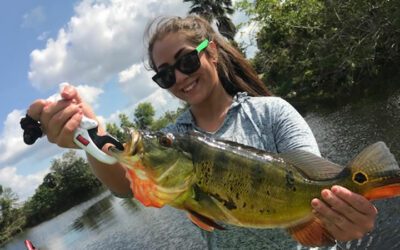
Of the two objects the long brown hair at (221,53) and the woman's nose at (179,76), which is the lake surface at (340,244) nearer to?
the long brown hair at (221,53)

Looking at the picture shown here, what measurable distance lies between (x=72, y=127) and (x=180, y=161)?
71 centimetres

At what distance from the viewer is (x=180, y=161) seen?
8.57 ft

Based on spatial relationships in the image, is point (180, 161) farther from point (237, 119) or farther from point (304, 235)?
point (237, 119)

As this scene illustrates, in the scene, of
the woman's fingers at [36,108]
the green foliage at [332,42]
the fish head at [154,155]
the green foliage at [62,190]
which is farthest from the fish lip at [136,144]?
the green foliage at [62,190]

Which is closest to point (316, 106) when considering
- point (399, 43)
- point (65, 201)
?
point (399, 43)

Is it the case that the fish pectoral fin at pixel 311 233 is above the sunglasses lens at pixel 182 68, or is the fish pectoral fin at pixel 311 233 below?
below

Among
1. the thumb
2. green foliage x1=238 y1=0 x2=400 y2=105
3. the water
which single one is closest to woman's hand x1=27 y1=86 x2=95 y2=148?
the thumb

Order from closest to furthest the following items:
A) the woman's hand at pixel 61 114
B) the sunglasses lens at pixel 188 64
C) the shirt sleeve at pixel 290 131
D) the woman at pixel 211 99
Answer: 1. the woman's hand at pixel 61 114
2. the shirt sleeve at pixel 290 131
3. the woman at pixel 211 99
4. the sunglasses lens at pixel 188 64

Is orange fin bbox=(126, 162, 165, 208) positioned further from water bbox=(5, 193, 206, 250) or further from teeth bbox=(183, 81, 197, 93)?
water bbox=(5, 193, 206, 250)

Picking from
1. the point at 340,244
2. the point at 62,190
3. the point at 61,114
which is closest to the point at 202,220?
the point at 61,114

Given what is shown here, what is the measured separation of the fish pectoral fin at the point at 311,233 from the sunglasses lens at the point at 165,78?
1.68 metres

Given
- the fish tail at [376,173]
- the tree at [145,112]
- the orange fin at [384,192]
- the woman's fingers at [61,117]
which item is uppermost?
the tree at [145,112]

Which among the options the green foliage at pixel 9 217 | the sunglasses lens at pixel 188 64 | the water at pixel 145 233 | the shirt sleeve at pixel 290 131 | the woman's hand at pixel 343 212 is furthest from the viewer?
the green foliage at pixel 9 217

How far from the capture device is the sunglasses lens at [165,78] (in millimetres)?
3776
